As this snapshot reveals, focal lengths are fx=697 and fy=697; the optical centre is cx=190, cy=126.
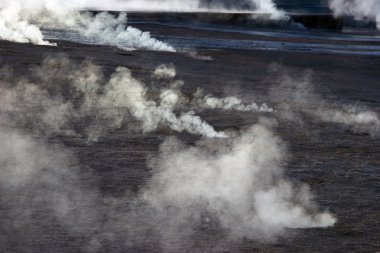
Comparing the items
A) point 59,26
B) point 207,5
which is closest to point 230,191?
point 59,26

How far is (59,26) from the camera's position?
24.7 meters

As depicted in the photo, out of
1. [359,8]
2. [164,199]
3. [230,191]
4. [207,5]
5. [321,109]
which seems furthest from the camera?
[359,8]

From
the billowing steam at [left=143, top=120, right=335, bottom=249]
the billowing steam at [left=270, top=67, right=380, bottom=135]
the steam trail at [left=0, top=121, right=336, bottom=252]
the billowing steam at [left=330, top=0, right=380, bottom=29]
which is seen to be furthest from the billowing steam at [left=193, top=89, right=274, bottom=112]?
the billowing steam at [left=330, top=0, right=380, bottom=29]

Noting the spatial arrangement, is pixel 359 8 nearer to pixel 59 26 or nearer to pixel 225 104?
pixel 59 26

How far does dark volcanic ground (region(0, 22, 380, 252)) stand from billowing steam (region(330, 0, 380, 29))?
33536mm

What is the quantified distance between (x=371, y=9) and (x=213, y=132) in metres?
45.9

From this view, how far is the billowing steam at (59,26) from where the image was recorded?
56.9ft

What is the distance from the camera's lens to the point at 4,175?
551cm

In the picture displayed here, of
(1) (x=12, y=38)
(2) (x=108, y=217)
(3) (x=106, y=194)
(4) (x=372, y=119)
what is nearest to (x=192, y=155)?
(3) (x=106, y=194)

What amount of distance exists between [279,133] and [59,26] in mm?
17757

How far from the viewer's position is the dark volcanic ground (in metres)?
4.50

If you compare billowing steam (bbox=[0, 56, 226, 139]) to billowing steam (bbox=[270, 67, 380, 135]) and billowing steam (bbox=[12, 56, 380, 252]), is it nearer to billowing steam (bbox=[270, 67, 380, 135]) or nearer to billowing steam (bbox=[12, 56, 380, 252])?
billowing steam (bbox=[12, 56, 380, 252])

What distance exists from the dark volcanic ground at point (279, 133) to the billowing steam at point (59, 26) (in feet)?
6.80

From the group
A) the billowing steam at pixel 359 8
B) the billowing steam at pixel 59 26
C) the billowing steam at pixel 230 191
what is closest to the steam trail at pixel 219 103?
the billowing steam at pixel 230 191
